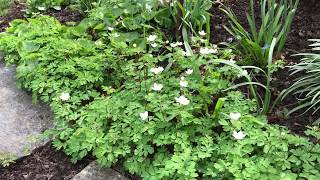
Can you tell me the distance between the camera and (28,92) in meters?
3.29

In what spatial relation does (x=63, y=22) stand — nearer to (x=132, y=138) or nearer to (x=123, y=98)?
(x=123, y=98)

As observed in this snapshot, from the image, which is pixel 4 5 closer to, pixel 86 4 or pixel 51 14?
pixel 51 14

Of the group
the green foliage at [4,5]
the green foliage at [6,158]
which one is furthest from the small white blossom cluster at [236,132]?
the green foliage at [4,5]

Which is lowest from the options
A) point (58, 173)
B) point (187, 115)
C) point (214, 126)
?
point (58, 173)

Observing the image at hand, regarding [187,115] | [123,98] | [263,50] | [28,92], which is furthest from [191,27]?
[28,92]

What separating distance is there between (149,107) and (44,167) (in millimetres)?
795

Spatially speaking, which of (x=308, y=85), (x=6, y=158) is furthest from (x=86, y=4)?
(x=308, y=85)

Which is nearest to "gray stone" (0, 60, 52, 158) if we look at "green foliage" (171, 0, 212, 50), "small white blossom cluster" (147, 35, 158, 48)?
"small white blossom cluster" (147, 35, 158, 48)

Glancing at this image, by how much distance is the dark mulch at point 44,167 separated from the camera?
8.54ft

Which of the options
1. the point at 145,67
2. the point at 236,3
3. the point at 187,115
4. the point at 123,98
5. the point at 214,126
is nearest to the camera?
the point at 187,115

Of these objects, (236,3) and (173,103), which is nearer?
(173,103)

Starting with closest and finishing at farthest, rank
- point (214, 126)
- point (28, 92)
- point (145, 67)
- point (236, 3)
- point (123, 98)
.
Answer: point (214, 126) < point (123, 98) < point (145, 67) < point (28, 92) < point (236, 3)

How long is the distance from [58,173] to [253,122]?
1.26 metres

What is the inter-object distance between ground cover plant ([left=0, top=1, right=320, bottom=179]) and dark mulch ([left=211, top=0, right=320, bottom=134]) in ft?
0.89
